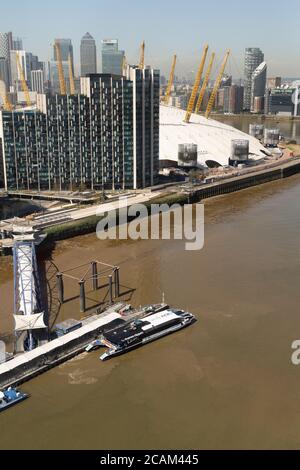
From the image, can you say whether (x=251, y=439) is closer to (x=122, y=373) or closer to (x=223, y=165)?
(x=122, y=373)

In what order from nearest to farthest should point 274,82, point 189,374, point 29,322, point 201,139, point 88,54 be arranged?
point 189,374 → point 29,322 → point 201,139 → point 88,54 → point 274,82

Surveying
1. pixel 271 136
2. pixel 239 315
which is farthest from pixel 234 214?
pixel 271 136

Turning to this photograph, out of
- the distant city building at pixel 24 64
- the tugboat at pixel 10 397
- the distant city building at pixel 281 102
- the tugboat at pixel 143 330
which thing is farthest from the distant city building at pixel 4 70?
the tugboat at pixel 10 397

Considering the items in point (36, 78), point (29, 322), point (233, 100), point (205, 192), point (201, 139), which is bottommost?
point (29, 322)

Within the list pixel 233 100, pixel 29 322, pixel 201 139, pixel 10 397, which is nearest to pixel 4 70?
pixel 233 100

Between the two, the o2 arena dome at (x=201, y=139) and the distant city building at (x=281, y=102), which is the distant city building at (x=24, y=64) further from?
the o2 arena dome at (x=201, y=139)

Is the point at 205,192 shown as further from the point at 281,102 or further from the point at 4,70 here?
the point at 4,70
